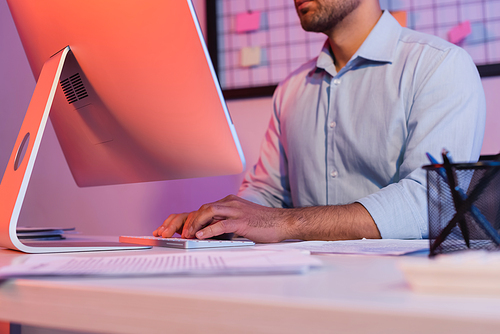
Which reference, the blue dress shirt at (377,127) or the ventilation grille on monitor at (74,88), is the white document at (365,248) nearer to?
the blue dress shirt at (377,127)

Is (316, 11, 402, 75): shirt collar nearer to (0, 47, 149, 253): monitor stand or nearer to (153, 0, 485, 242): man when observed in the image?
(153, 0, 485, 242): man

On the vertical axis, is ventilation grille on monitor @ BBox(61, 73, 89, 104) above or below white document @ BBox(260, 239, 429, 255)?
above

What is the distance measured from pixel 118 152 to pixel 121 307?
602mm

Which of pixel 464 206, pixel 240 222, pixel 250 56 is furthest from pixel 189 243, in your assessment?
pixel 250 56

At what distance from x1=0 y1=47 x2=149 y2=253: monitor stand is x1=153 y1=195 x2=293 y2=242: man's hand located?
124 mm

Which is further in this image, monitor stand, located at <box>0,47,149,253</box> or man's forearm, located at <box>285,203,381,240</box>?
man's forearm, located at <box>285,203,381,240</box>

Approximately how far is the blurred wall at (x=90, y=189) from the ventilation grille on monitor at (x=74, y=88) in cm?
91

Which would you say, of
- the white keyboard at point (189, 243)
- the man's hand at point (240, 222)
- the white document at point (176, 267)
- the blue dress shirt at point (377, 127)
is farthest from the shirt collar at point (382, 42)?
the white document at point (176, 267)

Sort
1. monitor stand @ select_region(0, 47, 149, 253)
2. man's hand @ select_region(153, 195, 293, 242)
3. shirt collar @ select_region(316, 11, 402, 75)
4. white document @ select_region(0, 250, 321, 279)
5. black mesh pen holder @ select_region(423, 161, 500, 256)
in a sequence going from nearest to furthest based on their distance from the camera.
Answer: white document @ select_region(0, 250, 321, 279) → black mesh pen holder @ select_region(423, 161, 500, 256) → monitor stand @ select_region(0, 47, 149, 253) → man's hand @ select_region(153, 195, 293, 242) → shirt collar @ select_region(316, 11, 402, 75)

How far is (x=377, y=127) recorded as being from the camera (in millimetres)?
1118

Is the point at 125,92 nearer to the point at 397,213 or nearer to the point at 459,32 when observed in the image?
the point at 397,213

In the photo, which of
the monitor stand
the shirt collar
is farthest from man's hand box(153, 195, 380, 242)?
the shirt collar

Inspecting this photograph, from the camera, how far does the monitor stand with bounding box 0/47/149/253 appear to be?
57 cm

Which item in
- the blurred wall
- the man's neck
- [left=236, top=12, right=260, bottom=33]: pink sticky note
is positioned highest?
[left=236, top=12, right=260, bottom=33]: pink sticky note
